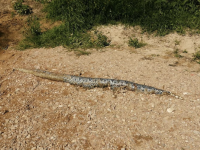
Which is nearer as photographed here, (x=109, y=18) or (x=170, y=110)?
(x=170, y=110)

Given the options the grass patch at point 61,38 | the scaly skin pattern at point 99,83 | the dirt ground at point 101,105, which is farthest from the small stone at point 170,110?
the grass patch at point 61,38

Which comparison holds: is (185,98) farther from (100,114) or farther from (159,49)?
(159,49)

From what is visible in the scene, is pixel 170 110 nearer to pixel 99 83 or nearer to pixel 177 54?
pixel 99 83

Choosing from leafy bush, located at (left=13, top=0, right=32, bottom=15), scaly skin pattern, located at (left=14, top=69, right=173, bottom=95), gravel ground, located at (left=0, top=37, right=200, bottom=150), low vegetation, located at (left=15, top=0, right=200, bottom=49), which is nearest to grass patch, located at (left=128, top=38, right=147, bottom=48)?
low vegetation, located at (left=15, top=0, right=200, bottom=49)

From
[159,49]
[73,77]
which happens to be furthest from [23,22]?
[159,49]

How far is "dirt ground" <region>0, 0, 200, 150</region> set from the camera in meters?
3.80

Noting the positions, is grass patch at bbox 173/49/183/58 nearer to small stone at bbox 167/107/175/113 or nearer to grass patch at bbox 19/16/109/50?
grass patch at bbox 19/16/109/50

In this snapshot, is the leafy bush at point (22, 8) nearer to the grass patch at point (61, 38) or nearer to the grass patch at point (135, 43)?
the grass patch at point (61, 38)

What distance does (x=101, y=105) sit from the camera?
4.62 metres

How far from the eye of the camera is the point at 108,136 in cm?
387

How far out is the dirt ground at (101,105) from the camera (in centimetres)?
380

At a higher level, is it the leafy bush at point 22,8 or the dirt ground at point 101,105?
the leafy bush at point 22,8

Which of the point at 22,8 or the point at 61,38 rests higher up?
the point at 22,8

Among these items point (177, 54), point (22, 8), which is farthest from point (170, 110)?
point (22, 8)
